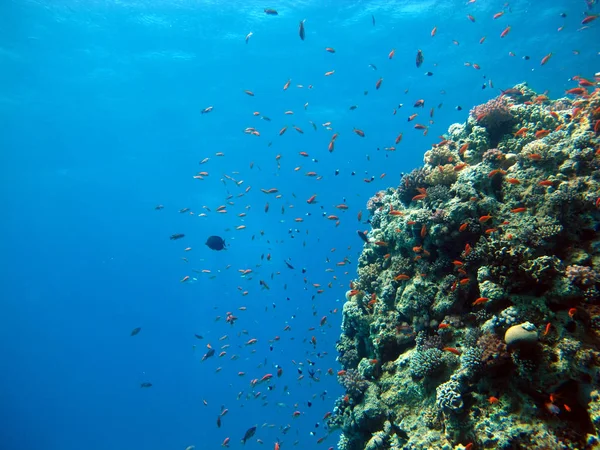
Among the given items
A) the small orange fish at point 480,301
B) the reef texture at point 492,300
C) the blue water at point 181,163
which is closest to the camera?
the reef texture at point 492,300

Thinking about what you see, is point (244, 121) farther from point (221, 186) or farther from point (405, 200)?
point (405, 200)

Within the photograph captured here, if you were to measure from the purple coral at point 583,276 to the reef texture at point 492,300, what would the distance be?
0.01 m

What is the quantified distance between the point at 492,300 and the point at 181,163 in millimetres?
45135

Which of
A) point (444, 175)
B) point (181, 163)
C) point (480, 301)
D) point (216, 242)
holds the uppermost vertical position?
point (181, 163)

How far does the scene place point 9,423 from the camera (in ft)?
232

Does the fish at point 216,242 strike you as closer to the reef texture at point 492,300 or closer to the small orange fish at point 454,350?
the reef texture at point 492,300

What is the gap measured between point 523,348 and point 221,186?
155 feet

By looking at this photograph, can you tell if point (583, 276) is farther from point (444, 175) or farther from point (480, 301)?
point (444, 175)

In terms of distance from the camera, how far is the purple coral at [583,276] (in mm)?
4977

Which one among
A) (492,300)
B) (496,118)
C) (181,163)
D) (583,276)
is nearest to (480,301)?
(492,300)

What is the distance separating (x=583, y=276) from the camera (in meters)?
5.03

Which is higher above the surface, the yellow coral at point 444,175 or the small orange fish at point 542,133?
the yellow coral at point 444,175

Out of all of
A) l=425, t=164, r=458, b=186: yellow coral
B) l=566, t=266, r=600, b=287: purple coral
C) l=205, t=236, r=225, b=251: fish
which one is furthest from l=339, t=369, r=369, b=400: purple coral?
l=205, t=236, r=225, b=251: fish

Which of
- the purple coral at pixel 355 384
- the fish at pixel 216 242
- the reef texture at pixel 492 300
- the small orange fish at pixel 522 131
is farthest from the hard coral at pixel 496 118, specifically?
the fish at pixel 216 242
